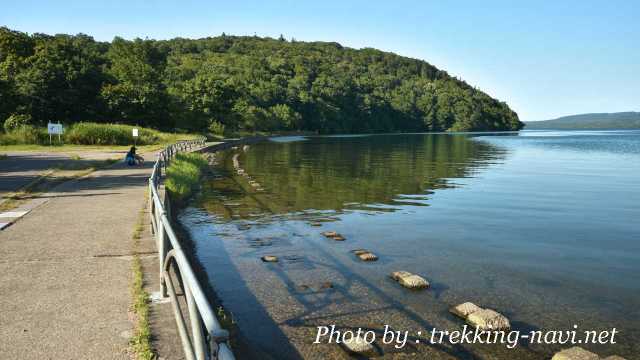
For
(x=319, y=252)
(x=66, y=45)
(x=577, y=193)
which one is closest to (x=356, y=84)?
(x=66, y=45)

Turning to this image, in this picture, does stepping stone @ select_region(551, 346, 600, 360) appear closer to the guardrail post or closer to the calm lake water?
the calm lake water

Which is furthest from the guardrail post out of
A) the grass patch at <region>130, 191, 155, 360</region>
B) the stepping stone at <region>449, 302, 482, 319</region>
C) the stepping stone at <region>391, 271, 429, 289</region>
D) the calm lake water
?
the stepping stone at <region>391, 271, 429, 289</region>

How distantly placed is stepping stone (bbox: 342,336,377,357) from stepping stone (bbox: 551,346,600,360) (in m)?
2.28

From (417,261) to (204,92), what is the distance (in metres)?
79.5

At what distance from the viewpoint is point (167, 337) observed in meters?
5.31

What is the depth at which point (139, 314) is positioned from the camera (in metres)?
5.89

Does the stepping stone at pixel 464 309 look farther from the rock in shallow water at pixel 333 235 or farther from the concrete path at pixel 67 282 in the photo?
the rock in shallow water at pixel 333 235

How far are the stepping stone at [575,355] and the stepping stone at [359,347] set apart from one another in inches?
89.6

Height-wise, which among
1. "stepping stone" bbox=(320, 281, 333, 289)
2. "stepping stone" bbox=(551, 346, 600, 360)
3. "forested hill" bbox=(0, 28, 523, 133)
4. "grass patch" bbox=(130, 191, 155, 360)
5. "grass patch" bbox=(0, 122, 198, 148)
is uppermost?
"forested hill" bbox=(0, 28, 523, 133)

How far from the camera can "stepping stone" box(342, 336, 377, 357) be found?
6512 millimetres

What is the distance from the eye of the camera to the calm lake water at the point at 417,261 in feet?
24.6

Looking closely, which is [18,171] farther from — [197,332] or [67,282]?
[197,332]

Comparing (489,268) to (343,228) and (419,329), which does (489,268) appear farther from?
(343,228)

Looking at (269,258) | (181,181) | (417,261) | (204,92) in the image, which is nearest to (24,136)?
(181,181)
